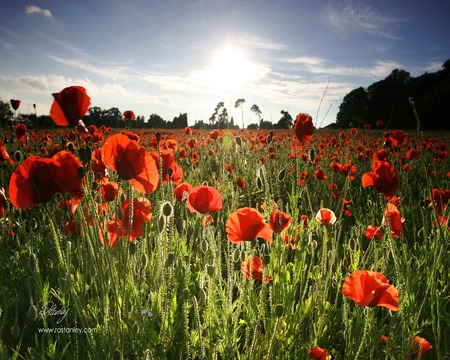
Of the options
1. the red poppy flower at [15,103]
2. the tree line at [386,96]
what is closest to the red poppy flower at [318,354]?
the red poppy flower at [15,103]

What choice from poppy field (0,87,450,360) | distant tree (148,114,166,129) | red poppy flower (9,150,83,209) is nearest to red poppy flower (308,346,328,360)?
poppy field (0,87,450,360)

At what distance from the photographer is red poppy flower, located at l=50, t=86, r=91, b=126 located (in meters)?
1.19

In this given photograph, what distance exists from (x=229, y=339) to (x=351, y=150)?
19.0 ft

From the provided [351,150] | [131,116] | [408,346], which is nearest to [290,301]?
[408,346]

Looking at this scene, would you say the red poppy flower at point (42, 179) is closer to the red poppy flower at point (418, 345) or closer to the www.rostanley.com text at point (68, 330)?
the www.rostanley.com text at point (68, 330)

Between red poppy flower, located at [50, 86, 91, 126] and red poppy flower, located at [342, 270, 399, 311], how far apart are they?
117 centimetres

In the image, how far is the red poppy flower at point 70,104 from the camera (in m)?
1.19

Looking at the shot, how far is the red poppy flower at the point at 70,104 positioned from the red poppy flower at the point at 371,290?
1171 mm

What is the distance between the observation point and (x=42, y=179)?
1.19 meters

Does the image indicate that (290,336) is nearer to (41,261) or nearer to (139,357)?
(139,357)

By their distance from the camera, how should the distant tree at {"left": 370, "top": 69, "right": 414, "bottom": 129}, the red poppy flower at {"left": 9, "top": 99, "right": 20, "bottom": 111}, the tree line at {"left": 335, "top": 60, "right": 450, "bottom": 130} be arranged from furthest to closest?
the distant tree at {"left": 370, "top": 69, "right": 414, "bottom": 129}, the tree line at {"left": 335, "top": 60, "right": 450, "bottom": 130}, the red poppy flower at {"left": 9, "top": 99, "right": 20, "bottom": 111}

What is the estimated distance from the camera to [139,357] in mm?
1460

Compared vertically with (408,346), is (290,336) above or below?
below

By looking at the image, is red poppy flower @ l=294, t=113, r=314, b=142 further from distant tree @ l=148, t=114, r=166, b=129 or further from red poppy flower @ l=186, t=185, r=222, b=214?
distant tree @ l=148, t=114, r=166, b=129
